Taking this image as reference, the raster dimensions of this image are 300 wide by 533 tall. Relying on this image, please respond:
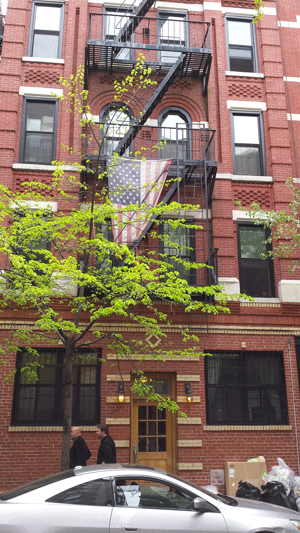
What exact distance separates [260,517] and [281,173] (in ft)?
33.9

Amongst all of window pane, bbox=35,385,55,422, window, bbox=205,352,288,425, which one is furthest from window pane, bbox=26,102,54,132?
window, bbox=205,352,288,425

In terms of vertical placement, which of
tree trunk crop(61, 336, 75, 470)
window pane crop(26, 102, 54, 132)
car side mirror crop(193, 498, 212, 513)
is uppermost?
window pane crop(26, 102, 54, 132)

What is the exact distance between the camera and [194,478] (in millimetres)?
11156

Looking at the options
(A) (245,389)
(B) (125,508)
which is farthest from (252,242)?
(B) (125,508)

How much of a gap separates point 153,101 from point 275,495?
10.0 meters

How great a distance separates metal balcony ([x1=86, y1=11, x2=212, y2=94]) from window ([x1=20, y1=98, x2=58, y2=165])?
5.91 feet

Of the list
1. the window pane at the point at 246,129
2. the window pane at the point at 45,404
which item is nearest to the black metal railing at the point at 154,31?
the window pane at the point at 246,129

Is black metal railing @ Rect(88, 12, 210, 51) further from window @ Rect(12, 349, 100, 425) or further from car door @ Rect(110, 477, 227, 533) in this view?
car door @ Rect(110, 477, 227, 533)

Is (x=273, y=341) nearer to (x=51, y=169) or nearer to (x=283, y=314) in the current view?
(x=283, y=314)

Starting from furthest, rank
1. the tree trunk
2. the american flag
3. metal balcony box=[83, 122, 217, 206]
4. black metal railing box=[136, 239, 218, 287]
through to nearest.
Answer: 1. metal balcony box=[83, 122, 217, 206]
2. black metal railing box=[136, 239, 218, 287]
3. the american flag
4. the tree trunk

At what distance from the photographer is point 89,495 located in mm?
5234

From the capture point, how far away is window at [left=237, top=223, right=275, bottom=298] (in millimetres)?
12961

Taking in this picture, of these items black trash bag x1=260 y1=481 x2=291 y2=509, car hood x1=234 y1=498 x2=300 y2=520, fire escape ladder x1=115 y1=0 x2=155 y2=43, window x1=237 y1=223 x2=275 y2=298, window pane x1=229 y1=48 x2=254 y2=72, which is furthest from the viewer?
window pane x1=229 y1=48 x2=254 y2=72

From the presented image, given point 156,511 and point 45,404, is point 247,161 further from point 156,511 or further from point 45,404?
point 156,511
